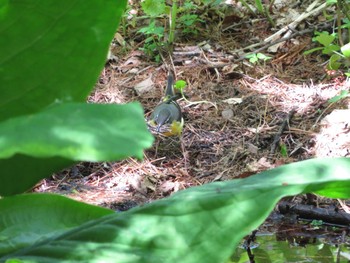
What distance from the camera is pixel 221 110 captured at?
2.94 m

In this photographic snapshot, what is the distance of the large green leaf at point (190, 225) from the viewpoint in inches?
18.3

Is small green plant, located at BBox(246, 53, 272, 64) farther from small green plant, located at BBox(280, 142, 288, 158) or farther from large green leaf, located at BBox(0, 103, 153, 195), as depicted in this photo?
large green leaf, located at BBox(0, 103, 153, 195)

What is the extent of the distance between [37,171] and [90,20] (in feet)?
0.41

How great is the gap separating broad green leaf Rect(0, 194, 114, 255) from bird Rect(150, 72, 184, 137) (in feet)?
7.17

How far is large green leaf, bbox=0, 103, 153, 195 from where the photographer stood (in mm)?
272

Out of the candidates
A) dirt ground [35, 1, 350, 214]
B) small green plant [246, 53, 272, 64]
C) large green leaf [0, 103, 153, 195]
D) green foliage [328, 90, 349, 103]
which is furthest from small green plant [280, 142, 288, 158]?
large green leaf [0, 103, 153, 195]

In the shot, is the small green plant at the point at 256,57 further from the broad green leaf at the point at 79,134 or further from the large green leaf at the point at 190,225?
the broad green leaf at the point at 79,134

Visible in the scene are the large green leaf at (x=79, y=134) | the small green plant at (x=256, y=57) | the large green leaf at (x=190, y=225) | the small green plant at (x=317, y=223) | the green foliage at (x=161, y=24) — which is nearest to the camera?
the large green leaf at (x=79, y=134)

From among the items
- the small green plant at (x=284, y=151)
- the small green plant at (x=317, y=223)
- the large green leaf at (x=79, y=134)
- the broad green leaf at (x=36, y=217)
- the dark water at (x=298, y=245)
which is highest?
the large green leaf at (x=79, y=134)

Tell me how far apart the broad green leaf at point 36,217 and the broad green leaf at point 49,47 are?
89 millimetres

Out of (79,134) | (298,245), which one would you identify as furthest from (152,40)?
(79,134)

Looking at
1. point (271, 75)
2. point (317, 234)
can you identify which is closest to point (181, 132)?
point (271, 75)

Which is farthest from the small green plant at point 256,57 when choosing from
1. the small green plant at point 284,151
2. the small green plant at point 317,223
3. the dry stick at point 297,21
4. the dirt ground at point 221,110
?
the small green plant at point 317,223

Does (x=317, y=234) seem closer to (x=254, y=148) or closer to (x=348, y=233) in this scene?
(x=348, y=233)
